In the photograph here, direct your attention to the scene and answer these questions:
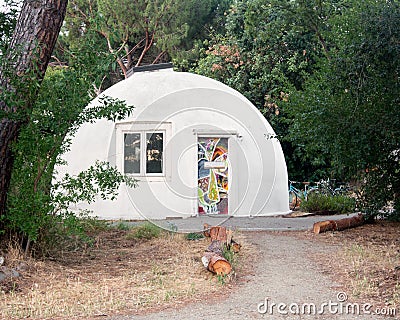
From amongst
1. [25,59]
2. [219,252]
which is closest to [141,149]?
[219,252]

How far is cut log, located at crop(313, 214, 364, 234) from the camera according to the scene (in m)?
12.2

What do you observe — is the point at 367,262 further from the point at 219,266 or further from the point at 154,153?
the point at 154,153

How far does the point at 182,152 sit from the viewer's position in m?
14.8

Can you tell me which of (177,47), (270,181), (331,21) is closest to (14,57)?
(331,21)

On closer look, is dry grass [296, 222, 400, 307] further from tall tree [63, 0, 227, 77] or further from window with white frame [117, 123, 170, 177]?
tall tree [63, 0, 227, 77]

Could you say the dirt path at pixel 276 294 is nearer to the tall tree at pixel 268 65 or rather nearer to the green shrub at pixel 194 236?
the green shrub at pixel 194 236

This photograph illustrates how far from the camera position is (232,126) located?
15258 millimetres

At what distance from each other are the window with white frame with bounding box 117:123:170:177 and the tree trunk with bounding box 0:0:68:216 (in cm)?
664

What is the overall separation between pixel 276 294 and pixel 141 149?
27.5ft

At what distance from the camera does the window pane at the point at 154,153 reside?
48.3 ft

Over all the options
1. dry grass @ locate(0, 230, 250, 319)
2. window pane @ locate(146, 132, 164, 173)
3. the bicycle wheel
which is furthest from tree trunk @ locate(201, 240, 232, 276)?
the bicycle wheel

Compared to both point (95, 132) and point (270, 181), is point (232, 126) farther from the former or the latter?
point (95, 132)

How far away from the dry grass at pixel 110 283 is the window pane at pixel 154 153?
467 centimetres

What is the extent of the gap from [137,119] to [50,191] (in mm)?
6317
